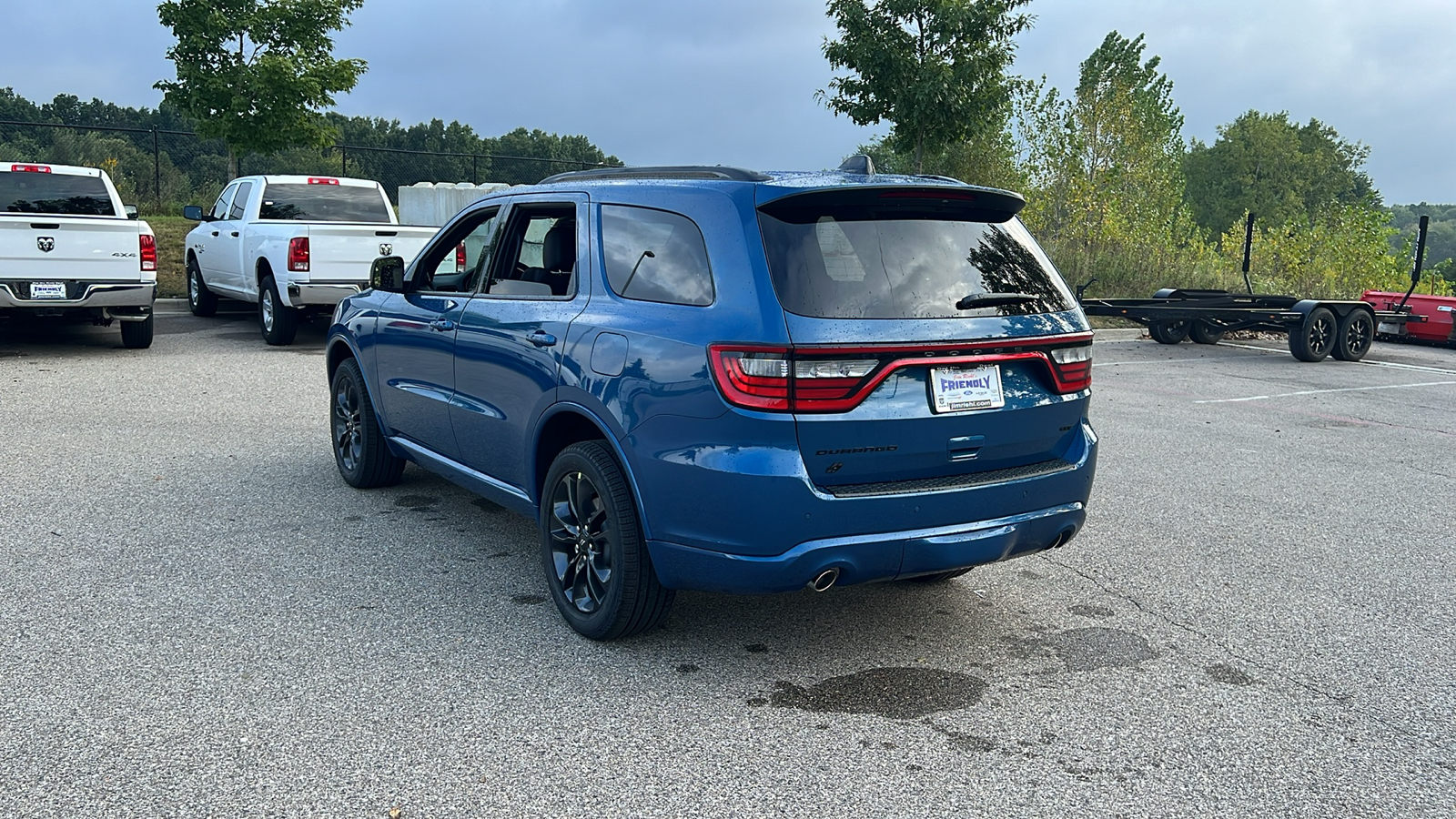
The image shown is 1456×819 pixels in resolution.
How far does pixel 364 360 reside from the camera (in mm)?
6457

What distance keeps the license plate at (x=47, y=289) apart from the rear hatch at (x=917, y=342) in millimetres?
10503

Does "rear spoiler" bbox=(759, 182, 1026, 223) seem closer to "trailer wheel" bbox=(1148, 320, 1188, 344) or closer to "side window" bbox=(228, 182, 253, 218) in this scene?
"side window" bbox=(228, 182, 253, 218)

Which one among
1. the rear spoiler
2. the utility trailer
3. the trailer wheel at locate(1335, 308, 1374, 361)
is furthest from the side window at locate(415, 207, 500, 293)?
the trailer wheel at locate(1335, 308, 1374, 361)

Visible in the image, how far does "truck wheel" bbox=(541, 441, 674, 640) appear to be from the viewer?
13.7ft

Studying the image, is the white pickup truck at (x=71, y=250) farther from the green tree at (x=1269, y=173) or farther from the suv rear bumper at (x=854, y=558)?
the green tree at (x=1269, y=173)

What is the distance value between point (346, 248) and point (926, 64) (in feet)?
44.1

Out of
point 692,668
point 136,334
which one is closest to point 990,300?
point 692,668

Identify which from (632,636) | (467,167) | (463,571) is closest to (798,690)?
(632,636)

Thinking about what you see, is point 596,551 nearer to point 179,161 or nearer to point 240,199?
point 240,199

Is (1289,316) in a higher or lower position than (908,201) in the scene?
lower

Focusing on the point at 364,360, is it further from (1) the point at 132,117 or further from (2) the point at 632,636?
(1) the point at 132,117

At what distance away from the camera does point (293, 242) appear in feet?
42.6

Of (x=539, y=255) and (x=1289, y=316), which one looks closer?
(x=539, y=255)

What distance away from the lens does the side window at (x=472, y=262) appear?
5434mm
